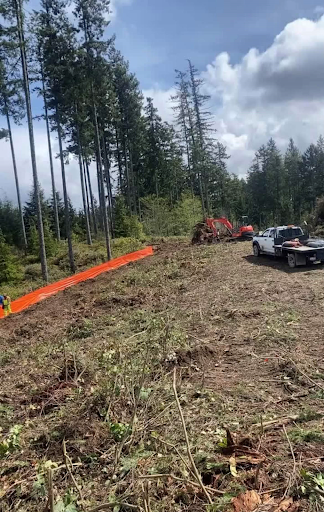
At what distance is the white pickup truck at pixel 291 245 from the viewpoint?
538 inches

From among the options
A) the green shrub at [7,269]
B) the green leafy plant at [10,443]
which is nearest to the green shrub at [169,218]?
the green shrub at [7,269]

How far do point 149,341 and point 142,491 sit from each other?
12.8ft

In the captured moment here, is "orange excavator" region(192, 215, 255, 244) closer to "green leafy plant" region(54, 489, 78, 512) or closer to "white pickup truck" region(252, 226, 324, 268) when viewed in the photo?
"white pickup truck" region(252, 226, 324, 268)

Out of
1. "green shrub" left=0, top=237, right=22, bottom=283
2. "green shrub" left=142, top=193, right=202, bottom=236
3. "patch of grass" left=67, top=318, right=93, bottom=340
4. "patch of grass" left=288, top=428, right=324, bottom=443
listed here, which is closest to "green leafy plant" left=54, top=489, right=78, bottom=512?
"patch of grass" left=288, top=428, right=324, bottom=443

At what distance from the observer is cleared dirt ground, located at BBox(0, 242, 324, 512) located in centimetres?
332

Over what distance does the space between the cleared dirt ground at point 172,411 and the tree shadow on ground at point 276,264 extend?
3.80 meters

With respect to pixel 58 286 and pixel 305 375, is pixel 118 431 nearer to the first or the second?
pixel 305 375

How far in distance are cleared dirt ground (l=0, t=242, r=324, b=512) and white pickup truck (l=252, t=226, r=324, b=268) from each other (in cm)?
382

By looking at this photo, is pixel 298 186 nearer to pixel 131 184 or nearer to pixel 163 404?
pixel 131 184

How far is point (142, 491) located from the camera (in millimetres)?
3258

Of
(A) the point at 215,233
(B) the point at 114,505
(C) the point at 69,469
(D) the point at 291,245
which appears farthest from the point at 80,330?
(A) the point at 215,233

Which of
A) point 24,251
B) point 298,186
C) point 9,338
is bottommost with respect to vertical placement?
point 9,338

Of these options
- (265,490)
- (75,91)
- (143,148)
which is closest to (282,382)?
(265,490)

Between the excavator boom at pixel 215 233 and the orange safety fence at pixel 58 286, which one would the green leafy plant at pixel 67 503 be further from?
the excavator boom at pixel 215 233
